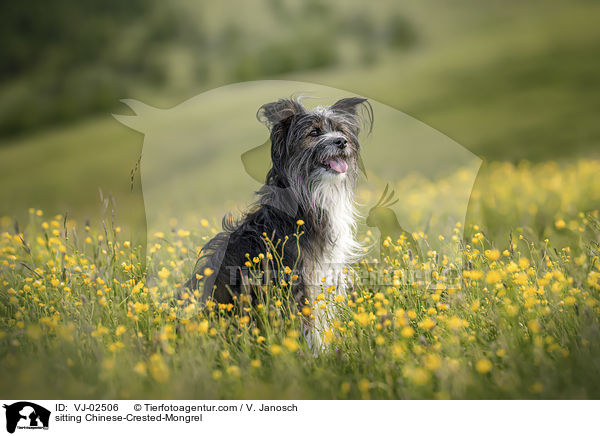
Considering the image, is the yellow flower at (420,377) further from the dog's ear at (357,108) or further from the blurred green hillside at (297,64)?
the blurred green hillside at (297,64)

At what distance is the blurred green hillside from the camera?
14320mm

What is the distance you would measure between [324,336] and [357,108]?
1833 millimetres

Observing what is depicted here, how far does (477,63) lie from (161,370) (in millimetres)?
19430

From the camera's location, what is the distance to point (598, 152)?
10594 millimetres

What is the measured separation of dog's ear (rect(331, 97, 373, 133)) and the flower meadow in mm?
1099

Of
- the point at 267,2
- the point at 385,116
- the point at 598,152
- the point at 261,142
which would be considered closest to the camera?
the point at 261,142

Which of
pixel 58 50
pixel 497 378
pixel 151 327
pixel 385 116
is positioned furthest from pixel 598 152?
pixel 58 50

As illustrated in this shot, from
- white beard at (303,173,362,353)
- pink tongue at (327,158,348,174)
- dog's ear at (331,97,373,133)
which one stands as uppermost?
dog's ear at (331,97,373,133)

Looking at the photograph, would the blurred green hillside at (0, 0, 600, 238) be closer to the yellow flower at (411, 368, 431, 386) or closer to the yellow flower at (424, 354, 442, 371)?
the yellow flower at (424, 354, 442, 371)

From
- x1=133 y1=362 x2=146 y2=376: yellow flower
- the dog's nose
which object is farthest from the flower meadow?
the dog's nose

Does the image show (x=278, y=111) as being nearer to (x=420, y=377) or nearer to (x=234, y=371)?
(x=234, y=371)

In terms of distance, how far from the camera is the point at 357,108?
12.5 ft

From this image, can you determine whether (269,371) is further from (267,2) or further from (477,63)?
(477,63)
